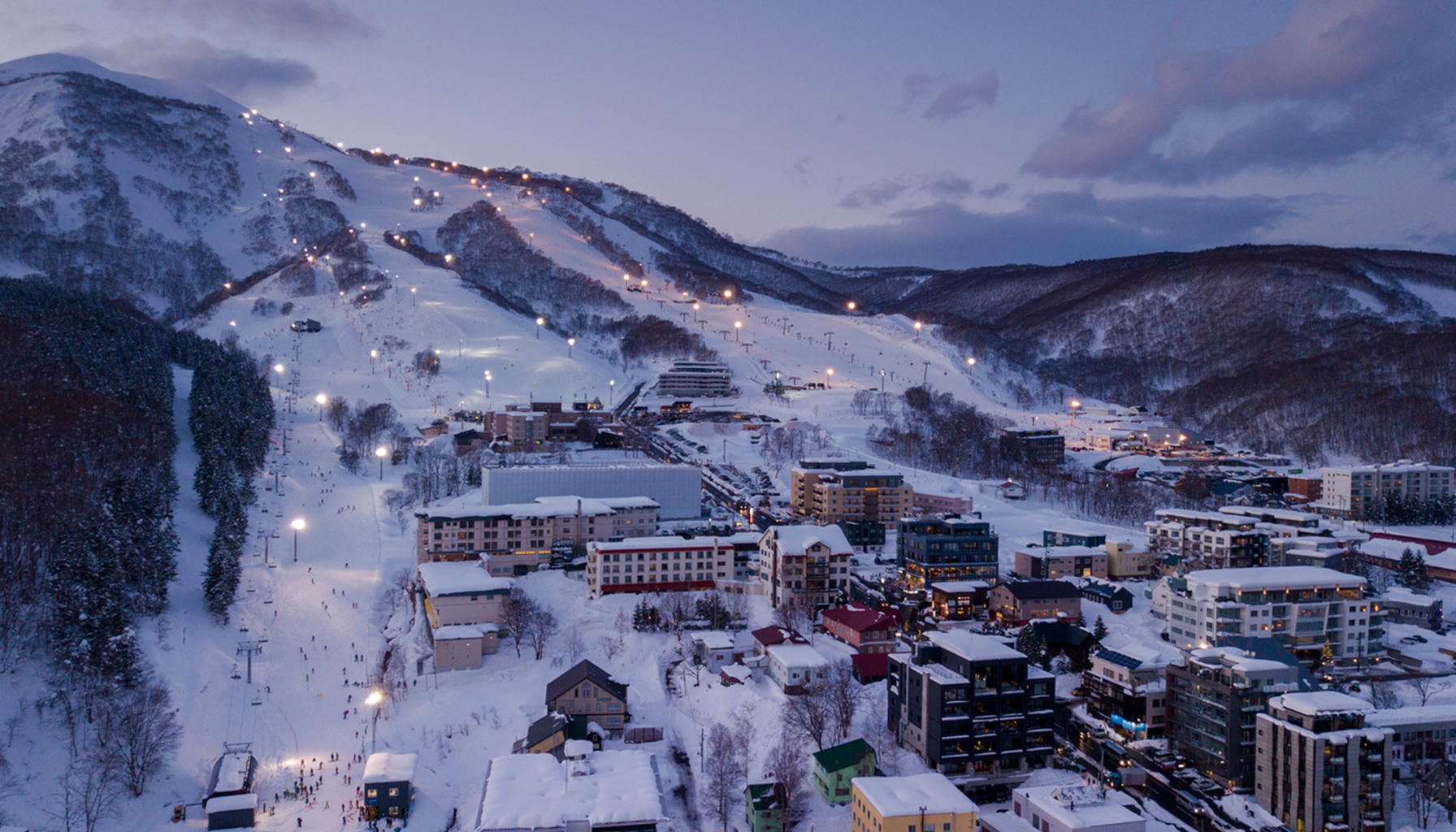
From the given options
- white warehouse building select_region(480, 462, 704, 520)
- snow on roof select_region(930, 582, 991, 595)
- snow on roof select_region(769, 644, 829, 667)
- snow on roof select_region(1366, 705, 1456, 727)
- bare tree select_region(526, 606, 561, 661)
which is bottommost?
snow on roof select_region(1366, 705, 1456, 727)

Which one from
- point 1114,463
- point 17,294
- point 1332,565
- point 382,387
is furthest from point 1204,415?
point 17,294

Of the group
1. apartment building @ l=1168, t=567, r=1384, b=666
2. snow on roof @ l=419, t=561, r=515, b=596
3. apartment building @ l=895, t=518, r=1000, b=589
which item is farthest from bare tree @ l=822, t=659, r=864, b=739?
apartment building @ l=1168, t=567, r=1384, b=666

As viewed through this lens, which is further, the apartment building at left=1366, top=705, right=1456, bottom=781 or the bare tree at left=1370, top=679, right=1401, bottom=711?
the bare tree at left=1370, top=679, right=1401, bottom=711

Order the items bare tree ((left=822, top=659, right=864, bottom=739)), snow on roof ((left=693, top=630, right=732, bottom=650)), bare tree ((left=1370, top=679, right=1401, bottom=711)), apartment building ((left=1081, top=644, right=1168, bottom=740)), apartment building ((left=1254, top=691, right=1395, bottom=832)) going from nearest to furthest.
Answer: apartment building ((left=1254, top=691, right=1395, bottom=832)) → bare tree ((left=822, top=659, right=864, bottom=739)) → apartment building ((left=1081, top=644, right=1168, bottom=740)) → bare tree ((left=1370, top=679, right=1401, bottom=711)) → snow on roof ((left=693, top=630, right=732, bottom=650))

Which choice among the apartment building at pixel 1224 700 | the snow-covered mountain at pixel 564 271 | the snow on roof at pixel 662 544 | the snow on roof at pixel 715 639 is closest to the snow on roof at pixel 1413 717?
the apartment building at pixel 1224 700

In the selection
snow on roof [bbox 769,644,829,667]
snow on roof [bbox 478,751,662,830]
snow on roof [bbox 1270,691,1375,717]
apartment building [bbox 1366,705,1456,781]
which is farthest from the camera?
snow on roof [bbox 769,644,829,667]

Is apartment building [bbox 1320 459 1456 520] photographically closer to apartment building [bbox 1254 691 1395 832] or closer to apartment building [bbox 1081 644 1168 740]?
apartment building [bbox 1081 644 1168 740]

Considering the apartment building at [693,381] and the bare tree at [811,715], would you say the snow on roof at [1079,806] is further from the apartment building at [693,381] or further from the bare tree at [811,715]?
the apartment building at [693,381]

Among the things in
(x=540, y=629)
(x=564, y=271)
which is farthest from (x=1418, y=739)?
(x=564, y=271)
